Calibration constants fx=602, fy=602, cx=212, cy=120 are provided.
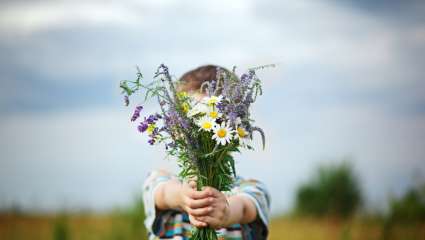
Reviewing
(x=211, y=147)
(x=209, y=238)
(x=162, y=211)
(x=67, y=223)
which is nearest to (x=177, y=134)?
(x=211, y=147)

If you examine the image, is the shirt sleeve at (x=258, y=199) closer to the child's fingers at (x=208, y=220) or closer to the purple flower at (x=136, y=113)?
the child's fingers at (x=208, y=220)

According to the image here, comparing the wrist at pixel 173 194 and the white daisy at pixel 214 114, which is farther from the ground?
the white daisy at pixel 214 114

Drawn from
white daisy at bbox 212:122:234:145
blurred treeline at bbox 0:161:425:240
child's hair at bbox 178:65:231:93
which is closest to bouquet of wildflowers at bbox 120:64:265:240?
white daisy at bbox 212:122:234:145

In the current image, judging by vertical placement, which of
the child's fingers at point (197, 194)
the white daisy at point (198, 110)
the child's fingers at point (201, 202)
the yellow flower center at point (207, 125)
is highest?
the white daisy at point (198, 110)

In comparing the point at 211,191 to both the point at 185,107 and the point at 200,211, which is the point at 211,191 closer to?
the point at 200,211

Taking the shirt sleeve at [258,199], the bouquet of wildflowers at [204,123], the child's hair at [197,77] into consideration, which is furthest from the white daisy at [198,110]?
the shirt sleeve at [258,199]

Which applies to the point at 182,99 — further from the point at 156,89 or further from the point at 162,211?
the point at 162,211

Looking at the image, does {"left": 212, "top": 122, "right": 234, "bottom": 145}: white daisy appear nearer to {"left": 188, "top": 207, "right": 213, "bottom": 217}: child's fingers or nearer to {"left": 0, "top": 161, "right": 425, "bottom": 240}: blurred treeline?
{"left": 188, "top": 207, "right": 213, "bottom": 217}: child's fingers

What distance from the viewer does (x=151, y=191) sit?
3.51 metres

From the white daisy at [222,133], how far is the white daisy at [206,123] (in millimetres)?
22

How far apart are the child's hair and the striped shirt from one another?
0.57 metres

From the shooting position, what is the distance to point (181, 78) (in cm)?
361

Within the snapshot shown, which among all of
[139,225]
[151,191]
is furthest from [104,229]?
[151,191]

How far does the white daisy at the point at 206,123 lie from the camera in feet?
8.25
